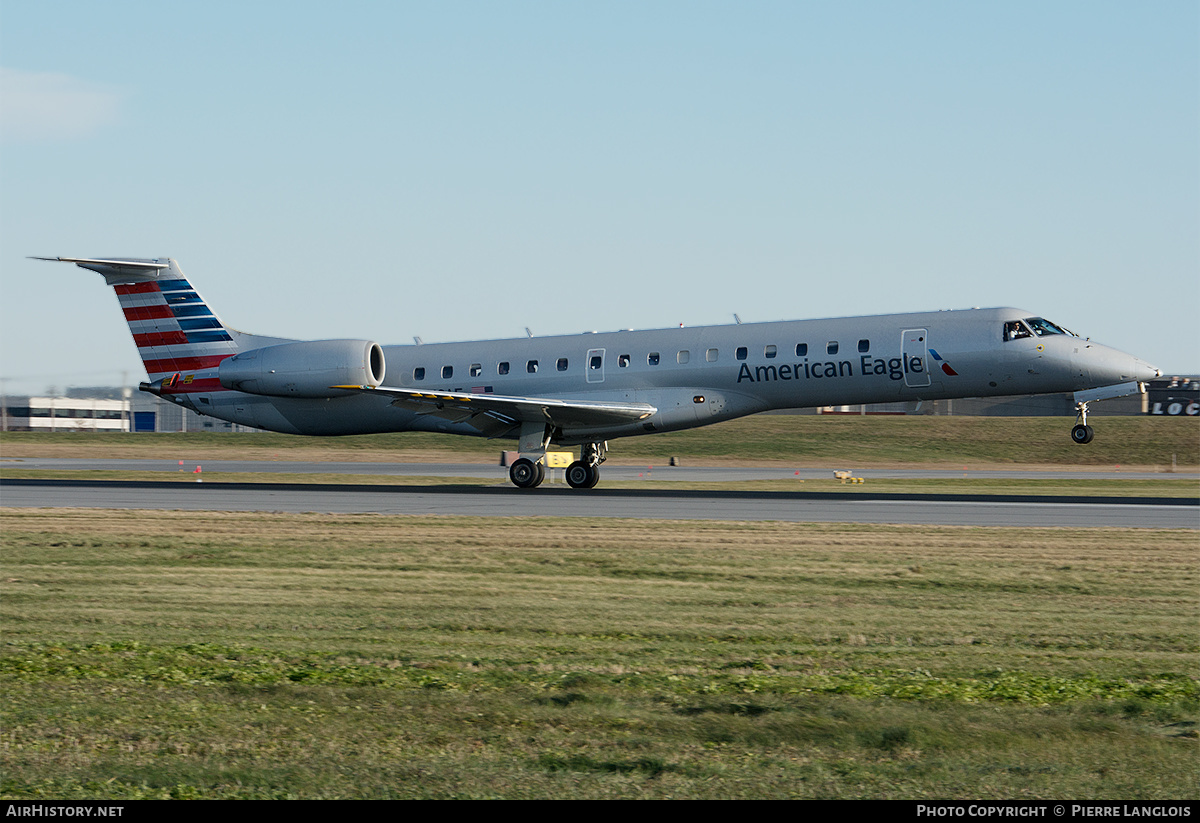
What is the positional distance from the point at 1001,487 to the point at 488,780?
32428mm

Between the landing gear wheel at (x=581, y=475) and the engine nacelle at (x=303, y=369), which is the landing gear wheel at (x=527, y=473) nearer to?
the landing gear wheel at (x=581, y=475)

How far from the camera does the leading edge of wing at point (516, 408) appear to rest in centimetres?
2959

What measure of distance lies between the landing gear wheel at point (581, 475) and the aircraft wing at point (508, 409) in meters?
1.67

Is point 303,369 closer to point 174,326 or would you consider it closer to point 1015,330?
point 174,326

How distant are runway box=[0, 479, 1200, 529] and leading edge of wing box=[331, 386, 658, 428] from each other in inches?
78.0

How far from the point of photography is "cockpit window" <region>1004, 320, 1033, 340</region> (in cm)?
2789

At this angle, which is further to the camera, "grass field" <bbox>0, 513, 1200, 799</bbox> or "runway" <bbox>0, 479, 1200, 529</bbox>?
"runway" <bbox>0, 479, 1200, 529</bbox>

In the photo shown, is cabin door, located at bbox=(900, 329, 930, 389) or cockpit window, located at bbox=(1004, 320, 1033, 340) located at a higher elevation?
cockpit window, located at bbox=(1004, 320, 1033, 340)

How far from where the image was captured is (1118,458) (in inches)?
2509

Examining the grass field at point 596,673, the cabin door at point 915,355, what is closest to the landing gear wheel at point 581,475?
the cabin door at point 915,355

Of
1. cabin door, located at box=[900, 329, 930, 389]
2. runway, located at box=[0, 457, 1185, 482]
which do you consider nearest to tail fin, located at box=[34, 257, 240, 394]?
runway, located at box=[0, 457, 1185, 482]

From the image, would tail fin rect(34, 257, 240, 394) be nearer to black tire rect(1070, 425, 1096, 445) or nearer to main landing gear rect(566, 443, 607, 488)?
main landing gear rect(566, 443, 607, 488)
